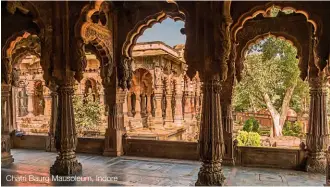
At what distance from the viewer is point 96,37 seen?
8.62 m

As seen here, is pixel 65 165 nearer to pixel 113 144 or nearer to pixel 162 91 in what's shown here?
pixel 113 144

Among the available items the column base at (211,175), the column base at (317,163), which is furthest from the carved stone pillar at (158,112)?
the column base at (211,175)

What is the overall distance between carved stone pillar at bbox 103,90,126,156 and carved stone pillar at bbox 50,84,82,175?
251 centimetres

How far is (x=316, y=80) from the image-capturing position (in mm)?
7926

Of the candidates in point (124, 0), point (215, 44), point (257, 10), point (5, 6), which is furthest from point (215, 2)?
point (5, 6)

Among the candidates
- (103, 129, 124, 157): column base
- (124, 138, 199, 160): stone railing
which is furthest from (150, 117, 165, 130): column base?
(103, 129, 124, 157): column base

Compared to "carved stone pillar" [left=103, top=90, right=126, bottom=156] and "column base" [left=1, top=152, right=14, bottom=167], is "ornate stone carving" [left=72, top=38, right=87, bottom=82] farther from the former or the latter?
"column base" [left=1, top=152, right=14, bottom=167]

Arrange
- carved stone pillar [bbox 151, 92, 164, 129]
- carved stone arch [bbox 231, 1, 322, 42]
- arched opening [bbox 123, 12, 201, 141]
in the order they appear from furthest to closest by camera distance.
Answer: carved stone pillar [bbox 151, 92, 164, 129] → arched opening [bbox 123, 12, 201, 141] → carved stone arch [bbox 231, 1, 322, 42]

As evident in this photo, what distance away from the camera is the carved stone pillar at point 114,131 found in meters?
9.88

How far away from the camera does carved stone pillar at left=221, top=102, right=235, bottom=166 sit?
8781 millimetres

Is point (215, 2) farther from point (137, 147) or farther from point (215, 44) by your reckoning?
point (137, 147)

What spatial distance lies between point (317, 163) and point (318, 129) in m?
0.96

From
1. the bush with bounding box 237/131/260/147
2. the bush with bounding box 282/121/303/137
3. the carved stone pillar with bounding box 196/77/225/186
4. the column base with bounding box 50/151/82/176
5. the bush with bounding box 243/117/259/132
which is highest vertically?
the carved stone pillar with bounding box 196/77/225/186

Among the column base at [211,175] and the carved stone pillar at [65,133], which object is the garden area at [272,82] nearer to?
the column base at [211,175]
